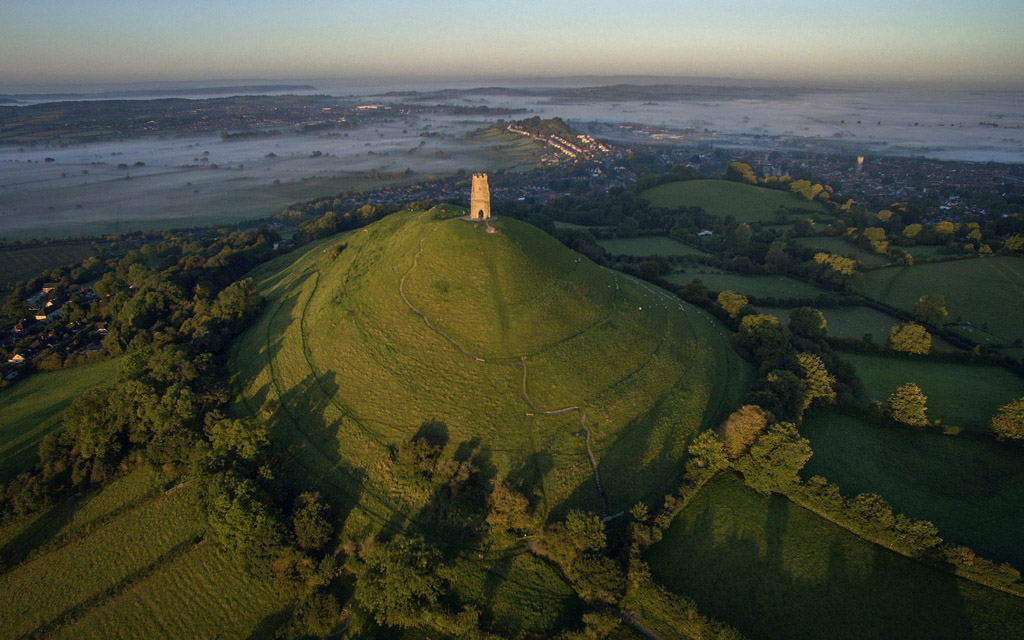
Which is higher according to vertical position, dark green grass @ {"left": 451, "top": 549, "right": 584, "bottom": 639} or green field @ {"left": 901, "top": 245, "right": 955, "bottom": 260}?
green field @ {"left": 901, "top": 245, "right": 955, "bottom": 260}

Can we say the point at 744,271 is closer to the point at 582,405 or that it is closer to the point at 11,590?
the point at 582,405

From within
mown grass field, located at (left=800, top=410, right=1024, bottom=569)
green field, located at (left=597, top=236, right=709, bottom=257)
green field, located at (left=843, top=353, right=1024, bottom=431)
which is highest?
green field, located at (left=597, top=236, right=709, bottom=257)

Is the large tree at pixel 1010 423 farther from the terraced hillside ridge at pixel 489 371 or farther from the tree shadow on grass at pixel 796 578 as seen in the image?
the terraced hillside ridge at pixel 489 371

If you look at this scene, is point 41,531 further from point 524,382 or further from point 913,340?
point 913,340

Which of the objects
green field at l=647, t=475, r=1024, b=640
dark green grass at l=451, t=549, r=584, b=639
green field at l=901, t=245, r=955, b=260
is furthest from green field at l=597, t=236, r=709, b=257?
dark green grass at l=451, t=549, r=584, b=639

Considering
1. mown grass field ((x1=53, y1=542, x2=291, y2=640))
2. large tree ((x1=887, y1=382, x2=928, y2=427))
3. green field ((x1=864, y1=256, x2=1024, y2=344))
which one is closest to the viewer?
mown grass field ((x1=53, y1=542, x2=291, y2=640))

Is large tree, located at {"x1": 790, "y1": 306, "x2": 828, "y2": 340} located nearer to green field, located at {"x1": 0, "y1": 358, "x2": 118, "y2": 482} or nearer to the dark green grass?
the dark green grass

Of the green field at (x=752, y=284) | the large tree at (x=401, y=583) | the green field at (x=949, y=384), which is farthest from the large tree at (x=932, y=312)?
the large tree at (x=401, y=583)

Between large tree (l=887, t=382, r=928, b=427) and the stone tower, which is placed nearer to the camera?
large tree (l=887, t=382, r=928, b=427)
